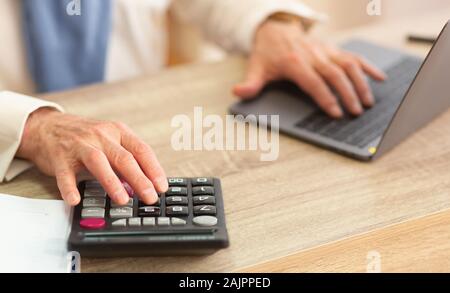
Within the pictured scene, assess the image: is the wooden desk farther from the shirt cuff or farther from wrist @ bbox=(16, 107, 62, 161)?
the shirt cuff

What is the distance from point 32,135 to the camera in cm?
74

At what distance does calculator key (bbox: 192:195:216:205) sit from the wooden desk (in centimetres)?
3

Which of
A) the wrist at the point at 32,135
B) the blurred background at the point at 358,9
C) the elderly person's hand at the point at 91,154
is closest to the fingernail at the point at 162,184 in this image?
the elderly person's hand at the point at 91,154

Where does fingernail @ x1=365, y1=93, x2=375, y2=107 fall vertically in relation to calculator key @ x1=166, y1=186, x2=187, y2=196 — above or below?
above

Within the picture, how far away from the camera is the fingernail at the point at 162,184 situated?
649 mm

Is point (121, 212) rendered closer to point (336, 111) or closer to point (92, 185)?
point (92, 185)

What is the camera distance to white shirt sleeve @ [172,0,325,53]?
1.12 m

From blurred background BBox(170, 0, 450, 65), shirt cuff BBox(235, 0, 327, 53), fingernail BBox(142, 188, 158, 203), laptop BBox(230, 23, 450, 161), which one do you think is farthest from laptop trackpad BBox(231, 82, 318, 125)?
blurred background BBox(170, 0, 450, 65)

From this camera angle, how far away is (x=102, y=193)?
651mm

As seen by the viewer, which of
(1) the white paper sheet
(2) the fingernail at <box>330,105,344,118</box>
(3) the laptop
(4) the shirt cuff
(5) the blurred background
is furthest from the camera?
(5) the blurred background

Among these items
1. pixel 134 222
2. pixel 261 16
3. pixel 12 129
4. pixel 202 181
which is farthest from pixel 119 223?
pixel 261 16

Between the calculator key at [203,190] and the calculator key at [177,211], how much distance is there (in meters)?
0.04

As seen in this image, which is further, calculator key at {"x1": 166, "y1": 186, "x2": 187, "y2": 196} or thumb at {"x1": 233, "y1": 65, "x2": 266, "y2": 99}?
thumb at {"x1": 233, "y1": 65, "x2": 266, "y2": 99}
